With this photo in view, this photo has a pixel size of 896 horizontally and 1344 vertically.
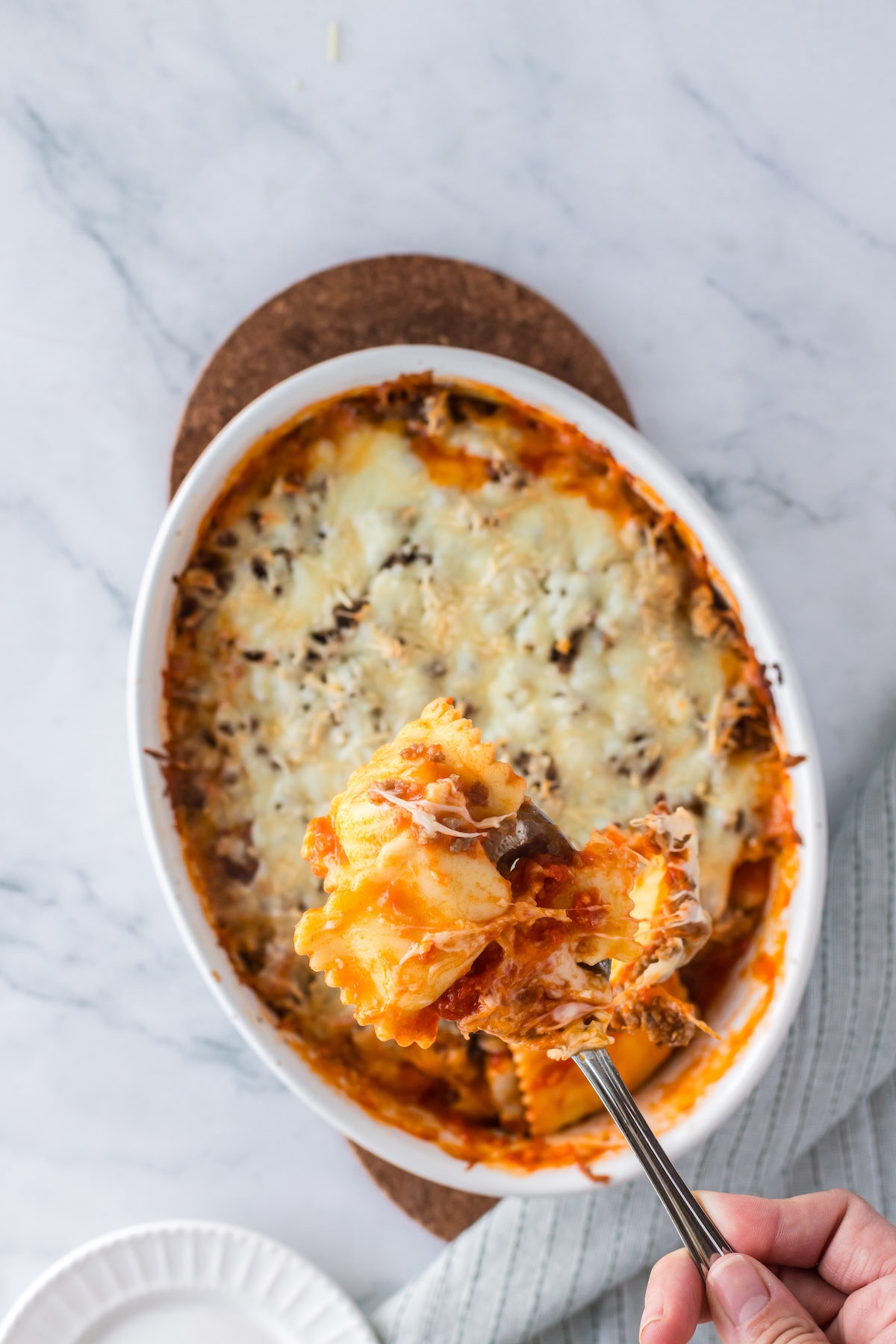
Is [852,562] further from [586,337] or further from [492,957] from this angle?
[492,957]

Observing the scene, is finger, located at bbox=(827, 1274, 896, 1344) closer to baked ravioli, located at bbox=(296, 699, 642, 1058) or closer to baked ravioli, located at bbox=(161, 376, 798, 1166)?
baked ravioli, located at bbox=(161, 376, 798, 1166)

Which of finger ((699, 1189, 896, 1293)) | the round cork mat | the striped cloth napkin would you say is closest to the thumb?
finger ((699, 1189, 896, 1293))

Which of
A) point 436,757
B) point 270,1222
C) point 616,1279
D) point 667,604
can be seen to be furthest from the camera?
point 270,1222

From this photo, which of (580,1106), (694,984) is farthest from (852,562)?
(580,1106)

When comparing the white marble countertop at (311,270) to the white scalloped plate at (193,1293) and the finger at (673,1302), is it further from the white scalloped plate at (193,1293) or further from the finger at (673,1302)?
the finger at (673,1302)

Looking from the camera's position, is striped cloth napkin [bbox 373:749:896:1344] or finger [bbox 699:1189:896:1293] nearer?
finger [bbox 699:1189:896:1293]

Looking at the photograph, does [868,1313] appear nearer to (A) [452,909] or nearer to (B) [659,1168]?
(B) [659,1168]

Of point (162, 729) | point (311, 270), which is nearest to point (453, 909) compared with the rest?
point (162, 729)
